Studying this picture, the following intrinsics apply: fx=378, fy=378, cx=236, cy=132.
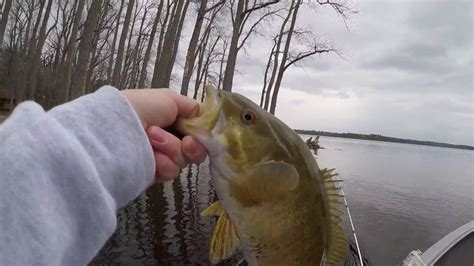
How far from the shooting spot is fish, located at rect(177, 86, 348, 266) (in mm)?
1705

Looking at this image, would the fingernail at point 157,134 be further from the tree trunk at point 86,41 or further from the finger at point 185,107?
the tree trunk at point 86,41

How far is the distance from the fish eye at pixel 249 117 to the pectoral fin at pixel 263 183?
0.21 meters

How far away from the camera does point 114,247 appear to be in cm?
805

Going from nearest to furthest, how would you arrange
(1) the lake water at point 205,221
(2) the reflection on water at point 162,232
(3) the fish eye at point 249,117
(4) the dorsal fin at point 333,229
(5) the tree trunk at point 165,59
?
(3) the fish eye at point 249,117 → (4) the dorsal fin at point 333,229 → (2) the reflection on water at point 162,232 → (1) the lake water at point 205,221 → (5) the tree trunk at point 165,59

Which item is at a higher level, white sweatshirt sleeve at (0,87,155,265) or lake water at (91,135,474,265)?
white sweatshirt sleeve at (0,87,155,265)

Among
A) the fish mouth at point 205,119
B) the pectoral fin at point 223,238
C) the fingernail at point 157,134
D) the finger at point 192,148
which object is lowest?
the pectoral fin at point 223,238

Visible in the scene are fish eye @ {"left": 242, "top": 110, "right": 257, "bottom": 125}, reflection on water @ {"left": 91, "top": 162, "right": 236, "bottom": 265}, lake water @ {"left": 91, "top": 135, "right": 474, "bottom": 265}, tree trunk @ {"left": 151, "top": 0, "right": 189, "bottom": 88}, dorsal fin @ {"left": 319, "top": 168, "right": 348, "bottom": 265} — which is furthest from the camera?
→ tree trunk @ {"left": 151, "top": 0, "right": 189, "bottom": 88}

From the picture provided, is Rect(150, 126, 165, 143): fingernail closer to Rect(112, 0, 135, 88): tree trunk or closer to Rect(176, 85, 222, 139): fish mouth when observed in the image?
Rect(176, 85, 222, 139): fish mouth

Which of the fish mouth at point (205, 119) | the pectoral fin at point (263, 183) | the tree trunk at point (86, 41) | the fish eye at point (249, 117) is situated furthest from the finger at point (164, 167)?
the tree trunk at point (86, 41)

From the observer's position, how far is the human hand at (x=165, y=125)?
1.63m

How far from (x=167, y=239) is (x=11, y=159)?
8.29 metres

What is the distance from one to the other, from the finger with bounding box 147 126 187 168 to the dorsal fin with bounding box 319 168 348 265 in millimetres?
711

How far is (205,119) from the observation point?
1711 mm

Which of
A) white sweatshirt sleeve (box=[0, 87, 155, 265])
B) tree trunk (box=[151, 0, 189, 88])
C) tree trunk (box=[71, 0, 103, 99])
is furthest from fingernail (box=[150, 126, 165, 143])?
tree trunk (box=[151, 0, 189, 88])
